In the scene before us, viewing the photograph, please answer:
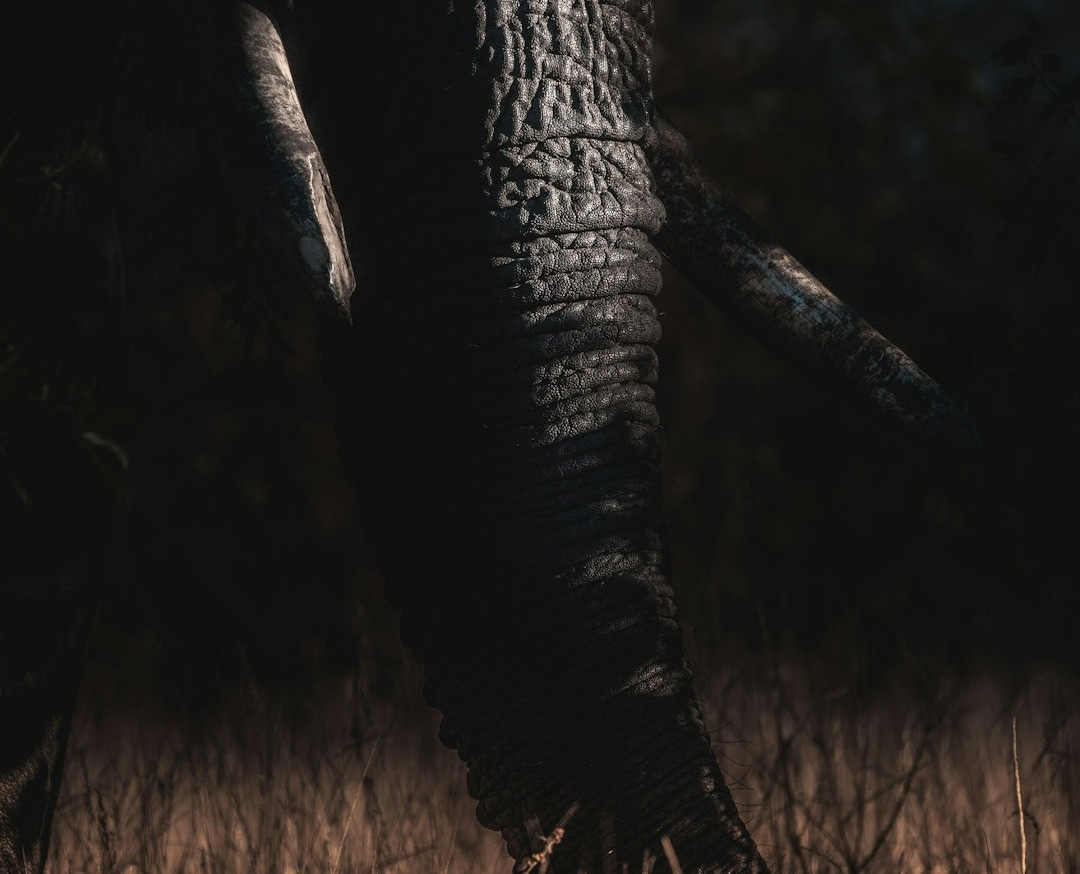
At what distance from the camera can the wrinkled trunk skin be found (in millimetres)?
2043

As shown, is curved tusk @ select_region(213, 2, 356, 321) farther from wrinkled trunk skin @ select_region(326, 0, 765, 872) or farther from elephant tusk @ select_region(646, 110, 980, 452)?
elephant tusk @ select_region(646, 110, 980, 452)

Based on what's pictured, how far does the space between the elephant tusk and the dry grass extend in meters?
0.67

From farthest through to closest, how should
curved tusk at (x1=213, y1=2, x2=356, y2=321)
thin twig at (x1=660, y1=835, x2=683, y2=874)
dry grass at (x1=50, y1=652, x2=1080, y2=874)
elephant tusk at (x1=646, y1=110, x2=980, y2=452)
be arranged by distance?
dry grass at (x1=50, y1=652, x2=1080, y2=874)
elephant tusk at (x1=646, y1=110, x2=980, y2=452)
thin twig at (x1=660, y1=835, x2=683, y2=874)
curved tusk at (x1=213, y1=2, x2=356, y2=321)

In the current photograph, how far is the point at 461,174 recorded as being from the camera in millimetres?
2100

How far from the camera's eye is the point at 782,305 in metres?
2.33

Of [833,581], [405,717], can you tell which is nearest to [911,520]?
[833,581]

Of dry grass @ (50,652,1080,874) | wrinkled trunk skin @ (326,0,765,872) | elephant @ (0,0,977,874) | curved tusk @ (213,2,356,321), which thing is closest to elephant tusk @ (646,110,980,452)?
elephant @ (0,0,977,874)

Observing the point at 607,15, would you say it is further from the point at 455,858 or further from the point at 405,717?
the point at 405,717

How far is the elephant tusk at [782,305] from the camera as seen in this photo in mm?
2180

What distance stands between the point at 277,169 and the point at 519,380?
40cm

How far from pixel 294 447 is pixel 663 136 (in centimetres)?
317

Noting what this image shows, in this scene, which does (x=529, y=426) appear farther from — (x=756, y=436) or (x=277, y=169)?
(x=756, y=436)

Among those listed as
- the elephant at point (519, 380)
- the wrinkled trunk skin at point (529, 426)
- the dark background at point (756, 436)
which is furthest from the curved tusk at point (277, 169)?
the dark background at point (756, 436)

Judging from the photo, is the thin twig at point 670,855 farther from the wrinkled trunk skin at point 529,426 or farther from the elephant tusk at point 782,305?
the elephant tusk at point 782,305
